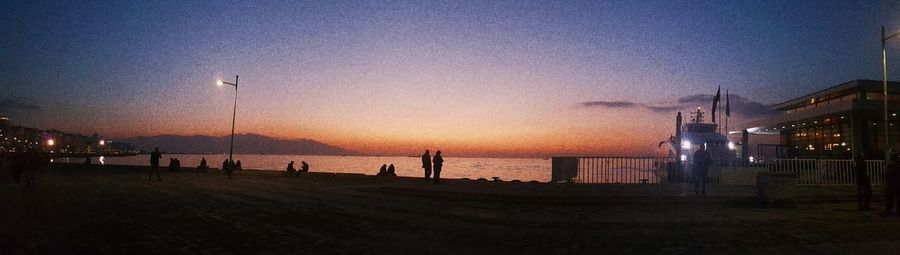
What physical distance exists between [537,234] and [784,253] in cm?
359

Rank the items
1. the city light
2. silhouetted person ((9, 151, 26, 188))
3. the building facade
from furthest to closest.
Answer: the city light → the building facade → silhouetted person ((9, 151, 26, 188))

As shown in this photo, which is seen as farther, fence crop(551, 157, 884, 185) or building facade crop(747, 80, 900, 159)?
building facade crop(747, 80, 900, 159)

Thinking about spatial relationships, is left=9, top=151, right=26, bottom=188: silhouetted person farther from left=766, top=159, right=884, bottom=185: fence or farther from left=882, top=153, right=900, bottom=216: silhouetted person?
left=766, top=159, right=884, bottom=185: fence

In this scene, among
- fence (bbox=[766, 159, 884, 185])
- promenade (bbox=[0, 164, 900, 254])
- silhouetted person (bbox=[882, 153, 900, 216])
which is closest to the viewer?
promenade (bbox=[0, 164, 900, 254])

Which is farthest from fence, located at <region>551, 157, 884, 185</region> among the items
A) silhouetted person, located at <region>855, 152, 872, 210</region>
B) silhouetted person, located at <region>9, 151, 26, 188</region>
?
silhouetted person, located at <region>9, 151, 26, 188</region>

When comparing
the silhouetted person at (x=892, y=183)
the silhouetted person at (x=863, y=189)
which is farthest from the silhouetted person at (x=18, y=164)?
the silhouetted person at (x=892, y=183)

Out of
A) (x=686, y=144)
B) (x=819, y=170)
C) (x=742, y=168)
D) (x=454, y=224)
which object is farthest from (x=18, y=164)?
(x=686, y=144)

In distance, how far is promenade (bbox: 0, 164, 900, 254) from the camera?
7.43 meters

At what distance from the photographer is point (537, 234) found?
8.80 m

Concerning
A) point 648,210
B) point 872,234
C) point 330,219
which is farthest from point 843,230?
point 330,219

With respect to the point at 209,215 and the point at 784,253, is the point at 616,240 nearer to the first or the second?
the point at 784,253

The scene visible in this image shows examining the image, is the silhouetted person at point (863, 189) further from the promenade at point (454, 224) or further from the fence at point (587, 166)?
the fence at point (587, 166)

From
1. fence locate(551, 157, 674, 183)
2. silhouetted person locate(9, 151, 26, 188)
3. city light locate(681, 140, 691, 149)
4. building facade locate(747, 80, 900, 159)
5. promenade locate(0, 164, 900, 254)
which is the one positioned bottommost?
promenade locate(0, 164, 900, 254)

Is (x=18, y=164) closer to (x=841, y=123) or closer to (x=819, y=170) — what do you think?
(x=819, y=170)
